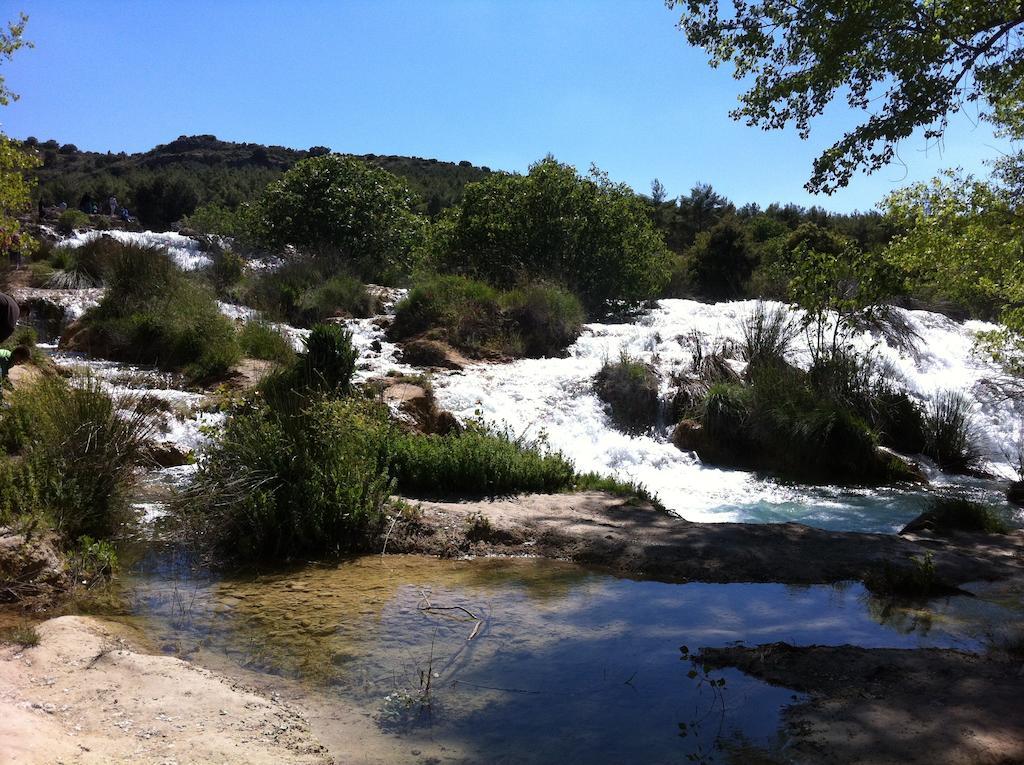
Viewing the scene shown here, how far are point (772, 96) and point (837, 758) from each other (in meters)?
9.07

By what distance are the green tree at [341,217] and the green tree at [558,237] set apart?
2.28 m

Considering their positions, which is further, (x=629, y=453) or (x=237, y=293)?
(x=237, y=293)

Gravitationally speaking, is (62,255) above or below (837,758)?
above

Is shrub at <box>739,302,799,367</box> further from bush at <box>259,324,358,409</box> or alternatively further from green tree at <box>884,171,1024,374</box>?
bush at <box>259,324,358,409</box>

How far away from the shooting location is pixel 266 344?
1594 cm

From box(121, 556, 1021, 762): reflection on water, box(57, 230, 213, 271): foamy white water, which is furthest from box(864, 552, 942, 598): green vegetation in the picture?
box(57, 230, 213, 271): foamy white water

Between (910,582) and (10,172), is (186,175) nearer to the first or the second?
(10,172)

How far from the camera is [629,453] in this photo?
13922 mm

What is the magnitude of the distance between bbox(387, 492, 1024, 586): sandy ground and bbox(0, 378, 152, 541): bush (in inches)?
96.4

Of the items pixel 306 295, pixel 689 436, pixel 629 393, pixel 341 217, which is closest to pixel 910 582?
pixel 689 436

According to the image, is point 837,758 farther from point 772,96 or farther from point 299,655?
point 772,96

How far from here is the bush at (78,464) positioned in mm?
6457

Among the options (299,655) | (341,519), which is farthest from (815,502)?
(299,655)

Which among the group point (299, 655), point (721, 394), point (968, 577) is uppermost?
point (721, 394)
